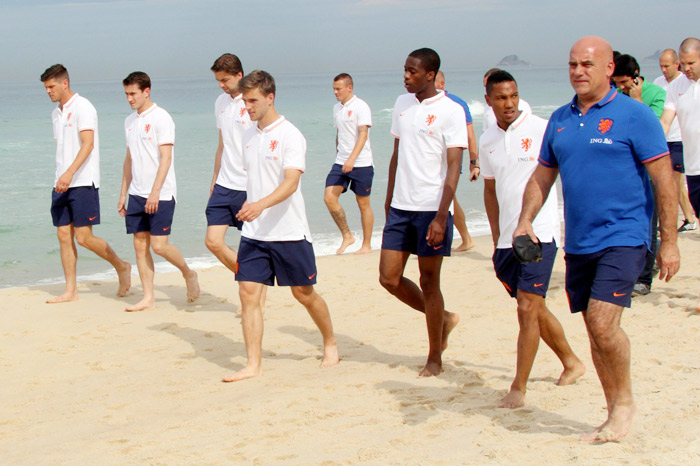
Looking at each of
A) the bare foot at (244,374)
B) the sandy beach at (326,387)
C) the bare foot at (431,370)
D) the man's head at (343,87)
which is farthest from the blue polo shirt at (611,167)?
the man's head at (343,87)

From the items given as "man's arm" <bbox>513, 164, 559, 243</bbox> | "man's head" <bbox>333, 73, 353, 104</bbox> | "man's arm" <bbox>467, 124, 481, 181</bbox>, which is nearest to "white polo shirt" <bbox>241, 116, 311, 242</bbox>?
"man's arm" <bbox>513, 164, 559, 243</bbox>

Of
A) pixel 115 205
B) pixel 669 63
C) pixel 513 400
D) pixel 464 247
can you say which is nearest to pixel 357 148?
pixel 464 247

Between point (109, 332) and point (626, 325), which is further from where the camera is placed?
point (109, 332)

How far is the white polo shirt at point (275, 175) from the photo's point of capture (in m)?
5.99

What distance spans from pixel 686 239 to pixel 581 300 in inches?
273

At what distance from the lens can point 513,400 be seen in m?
5.10

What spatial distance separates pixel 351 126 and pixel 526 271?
21.4 feet

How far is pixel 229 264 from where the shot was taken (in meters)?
7.81

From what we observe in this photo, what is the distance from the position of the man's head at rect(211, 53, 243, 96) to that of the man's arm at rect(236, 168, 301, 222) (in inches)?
77.4

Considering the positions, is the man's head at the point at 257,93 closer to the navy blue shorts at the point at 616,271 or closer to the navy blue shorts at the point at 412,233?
the navy blue shorts at the point at 412,233

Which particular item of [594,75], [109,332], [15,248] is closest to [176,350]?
[109,332]

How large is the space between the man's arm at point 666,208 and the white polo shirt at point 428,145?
182 cm

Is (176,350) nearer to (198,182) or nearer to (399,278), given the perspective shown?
(399,278)

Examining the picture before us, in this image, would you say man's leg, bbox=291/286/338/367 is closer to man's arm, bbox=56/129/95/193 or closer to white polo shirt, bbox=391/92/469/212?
white polo shirt, bbox=391/92/469/212
